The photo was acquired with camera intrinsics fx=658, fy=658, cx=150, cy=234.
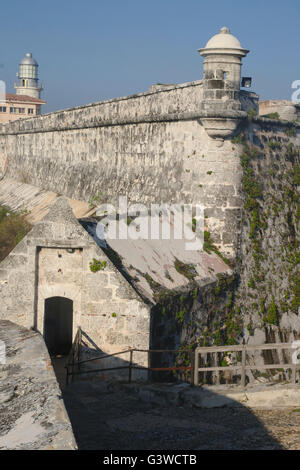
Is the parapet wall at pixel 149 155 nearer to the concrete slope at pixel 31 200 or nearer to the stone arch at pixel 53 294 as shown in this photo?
the concrete slope at pixel 31 200

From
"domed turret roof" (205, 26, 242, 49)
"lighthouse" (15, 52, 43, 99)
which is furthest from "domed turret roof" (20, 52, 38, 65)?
"domed turret roof" (205, 26, 242, 49)

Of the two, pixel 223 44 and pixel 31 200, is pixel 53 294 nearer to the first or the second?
pixel 223 44

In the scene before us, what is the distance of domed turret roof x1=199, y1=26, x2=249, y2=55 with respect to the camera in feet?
Result: 44.4

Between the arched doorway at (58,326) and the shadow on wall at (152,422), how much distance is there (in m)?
2.87

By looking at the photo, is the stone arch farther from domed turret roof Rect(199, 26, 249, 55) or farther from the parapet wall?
domed turret roof Rect(199, 26, 249, 55)

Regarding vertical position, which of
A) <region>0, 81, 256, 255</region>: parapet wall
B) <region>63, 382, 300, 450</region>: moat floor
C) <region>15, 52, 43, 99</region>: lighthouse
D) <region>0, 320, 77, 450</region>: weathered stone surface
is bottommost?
<region>63, 382, 300, 450</region>: moat floor

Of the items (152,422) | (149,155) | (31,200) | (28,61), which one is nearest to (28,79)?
(28,61)

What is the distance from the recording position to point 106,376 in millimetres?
9844

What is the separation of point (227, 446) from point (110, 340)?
343 cm

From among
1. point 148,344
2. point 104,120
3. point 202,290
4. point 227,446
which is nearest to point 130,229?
point 202,290

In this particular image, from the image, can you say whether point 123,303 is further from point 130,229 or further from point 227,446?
point 227,446

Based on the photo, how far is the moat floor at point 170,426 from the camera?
7.04 m

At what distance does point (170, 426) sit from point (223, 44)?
856cm

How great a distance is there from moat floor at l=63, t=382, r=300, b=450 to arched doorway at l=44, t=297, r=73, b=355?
3.37m
